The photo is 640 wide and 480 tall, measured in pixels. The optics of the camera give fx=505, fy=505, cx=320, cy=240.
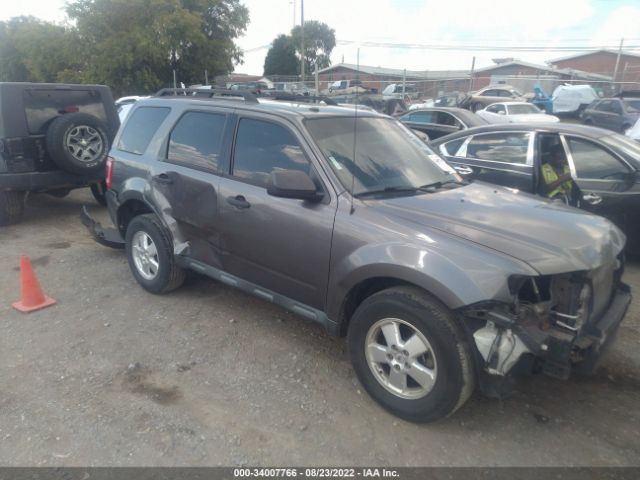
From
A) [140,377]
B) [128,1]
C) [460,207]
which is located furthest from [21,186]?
[128,1]

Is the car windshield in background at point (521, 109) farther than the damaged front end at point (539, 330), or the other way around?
the car windshield in background at point (521, 109)

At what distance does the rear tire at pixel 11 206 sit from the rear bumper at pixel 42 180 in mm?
255

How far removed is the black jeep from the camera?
685cm

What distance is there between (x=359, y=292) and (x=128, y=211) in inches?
115

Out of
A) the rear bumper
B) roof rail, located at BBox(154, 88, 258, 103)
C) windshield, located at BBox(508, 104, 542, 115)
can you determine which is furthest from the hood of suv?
windshield, located at BBox(508, 104, 542, 115)

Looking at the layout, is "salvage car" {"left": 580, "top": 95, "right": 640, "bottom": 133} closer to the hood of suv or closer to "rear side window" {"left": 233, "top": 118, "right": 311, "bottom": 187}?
the hood of suv

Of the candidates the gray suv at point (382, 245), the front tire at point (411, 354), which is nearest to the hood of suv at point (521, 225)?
the gray suv at point (382, 245)

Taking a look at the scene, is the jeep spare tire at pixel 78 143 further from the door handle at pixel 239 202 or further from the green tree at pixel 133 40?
the green tree at pixel 133 40

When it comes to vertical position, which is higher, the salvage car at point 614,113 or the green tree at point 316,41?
the green tree at point 316,41

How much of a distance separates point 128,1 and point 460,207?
90.3 feet

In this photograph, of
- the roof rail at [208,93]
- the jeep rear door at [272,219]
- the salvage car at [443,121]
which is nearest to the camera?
the jeep rear door at [272,219]

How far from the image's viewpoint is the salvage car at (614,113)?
664 inches

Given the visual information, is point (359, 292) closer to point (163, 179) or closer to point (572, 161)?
point (163, 179)

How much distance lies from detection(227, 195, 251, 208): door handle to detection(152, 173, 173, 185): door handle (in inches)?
31.8
